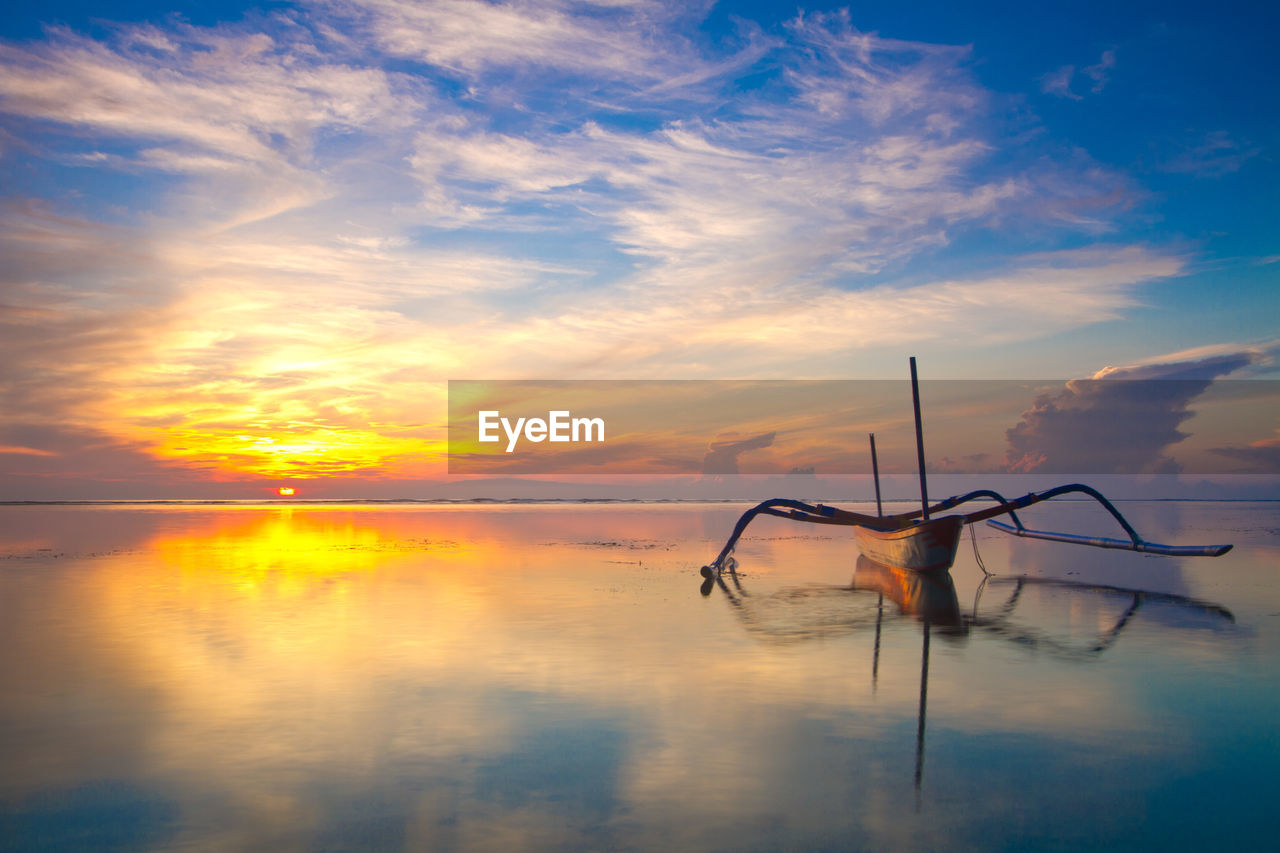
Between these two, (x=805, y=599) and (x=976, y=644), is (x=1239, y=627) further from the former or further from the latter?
(x=805, y=599)

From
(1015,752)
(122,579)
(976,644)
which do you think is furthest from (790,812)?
(122,579)

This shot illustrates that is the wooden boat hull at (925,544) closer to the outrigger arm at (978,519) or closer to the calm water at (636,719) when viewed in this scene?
the outrigger arm at (978,519)

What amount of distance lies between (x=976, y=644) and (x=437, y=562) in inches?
889

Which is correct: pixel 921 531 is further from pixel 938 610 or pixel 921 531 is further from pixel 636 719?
pixel 636 719

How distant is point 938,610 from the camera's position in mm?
21016

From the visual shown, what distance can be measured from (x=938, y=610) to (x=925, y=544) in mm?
5981

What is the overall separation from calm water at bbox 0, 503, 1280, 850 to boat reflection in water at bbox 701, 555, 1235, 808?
0.50ft

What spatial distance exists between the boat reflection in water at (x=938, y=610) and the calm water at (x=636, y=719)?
15 cm

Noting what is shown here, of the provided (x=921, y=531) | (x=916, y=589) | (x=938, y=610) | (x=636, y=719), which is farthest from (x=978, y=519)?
Result: (x=636, y=719)

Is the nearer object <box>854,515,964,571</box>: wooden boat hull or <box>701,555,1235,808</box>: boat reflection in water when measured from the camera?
<box>701,555,1235,808</box>: boat reflection in water

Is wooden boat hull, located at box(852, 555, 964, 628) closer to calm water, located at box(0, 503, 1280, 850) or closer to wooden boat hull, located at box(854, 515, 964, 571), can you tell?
calm water, located at box(0, 503, 1280, 850)

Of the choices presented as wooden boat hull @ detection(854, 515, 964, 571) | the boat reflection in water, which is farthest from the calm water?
wooden boat hull @ detection(854, 515, 964, 571)

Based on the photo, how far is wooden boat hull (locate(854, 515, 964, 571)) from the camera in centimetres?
2605

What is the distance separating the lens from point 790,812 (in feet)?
25.5
